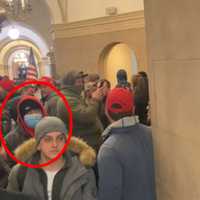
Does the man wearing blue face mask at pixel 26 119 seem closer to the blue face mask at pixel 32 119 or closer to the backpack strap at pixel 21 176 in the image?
the blue face mask at pixel 32 119

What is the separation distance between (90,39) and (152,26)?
10.8 metres

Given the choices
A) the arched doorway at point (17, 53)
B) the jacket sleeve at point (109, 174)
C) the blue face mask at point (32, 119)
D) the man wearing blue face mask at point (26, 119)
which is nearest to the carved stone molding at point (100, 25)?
the man wearing blue face mask at point (26, 119)

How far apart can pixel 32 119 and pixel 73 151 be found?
2.26 ft

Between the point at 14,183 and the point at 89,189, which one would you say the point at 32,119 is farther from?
the point at 89,189

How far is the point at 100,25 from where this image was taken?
44.8ft

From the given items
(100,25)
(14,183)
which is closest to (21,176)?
(14,183)

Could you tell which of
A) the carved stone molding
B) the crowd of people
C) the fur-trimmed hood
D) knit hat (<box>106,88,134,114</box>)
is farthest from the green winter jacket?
the carved stone molding

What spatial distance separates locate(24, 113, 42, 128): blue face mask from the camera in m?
3.88

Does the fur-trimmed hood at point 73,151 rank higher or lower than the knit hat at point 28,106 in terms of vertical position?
lower

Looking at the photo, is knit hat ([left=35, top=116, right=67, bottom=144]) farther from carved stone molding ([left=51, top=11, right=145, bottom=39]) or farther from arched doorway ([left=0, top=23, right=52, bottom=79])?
arched doorway ([left=0, top=23, right=52, bottom=79])

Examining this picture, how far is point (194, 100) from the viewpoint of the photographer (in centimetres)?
259

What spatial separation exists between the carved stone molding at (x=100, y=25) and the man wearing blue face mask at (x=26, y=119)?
27.8 feet

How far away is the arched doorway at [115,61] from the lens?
14.0m

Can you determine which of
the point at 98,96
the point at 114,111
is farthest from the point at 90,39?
the point at 114,111
